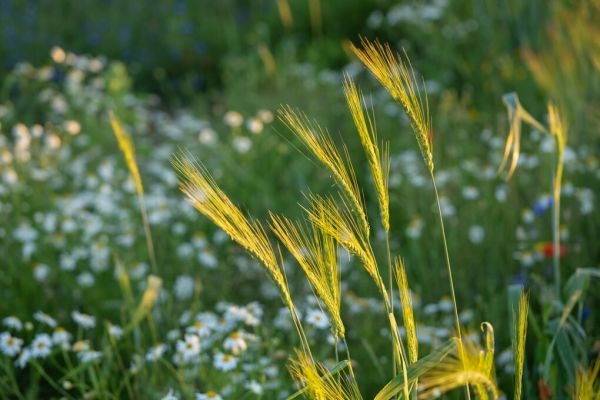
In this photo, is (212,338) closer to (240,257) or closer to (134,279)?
(134,279)

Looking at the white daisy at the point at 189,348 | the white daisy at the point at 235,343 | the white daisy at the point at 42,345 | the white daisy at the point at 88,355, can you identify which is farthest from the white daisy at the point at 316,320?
the white daisy at the point at 42,345

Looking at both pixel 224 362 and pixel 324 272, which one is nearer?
pixel 324 272

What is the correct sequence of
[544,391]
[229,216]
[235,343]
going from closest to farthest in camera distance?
[229,216]
[544,391]
[235,343]

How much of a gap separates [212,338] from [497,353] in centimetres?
96

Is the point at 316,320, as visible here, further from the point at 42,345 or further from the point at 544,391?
the point at 42,345

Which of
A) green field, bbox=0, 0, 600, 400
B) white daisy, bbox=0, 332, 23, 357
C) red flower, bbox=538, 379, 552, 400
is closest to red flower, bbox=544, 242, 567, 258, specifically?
green field, bbox=0, 0, 600, 400

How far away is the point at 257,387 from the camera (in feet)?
6.75

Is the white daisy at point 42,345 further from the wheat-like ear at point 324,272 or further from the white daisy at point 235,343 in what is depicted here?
the wheat-like ear at point 324,272

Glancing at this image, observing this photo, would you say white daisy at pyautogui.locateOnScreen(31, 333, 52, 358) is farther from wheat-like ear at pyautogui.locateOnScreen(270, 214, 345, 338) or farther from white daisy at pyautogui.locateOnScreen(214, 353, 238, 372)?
wheat-like ear at pyautogui.locateOnScreen(270, 214, 345, 338)

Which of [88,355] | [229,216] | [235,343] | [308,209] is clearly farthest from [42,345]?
[229,216]

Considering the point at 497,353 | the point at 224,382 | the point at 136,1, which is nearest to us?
the point at 224,382

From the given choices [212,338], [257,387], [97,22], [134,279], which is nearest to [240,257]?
[134,279]

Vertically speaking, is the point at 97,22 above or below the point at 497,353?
above

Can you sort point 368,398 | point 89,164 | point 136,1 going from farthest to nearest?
point 136,1
point 89,164
point 368,398
